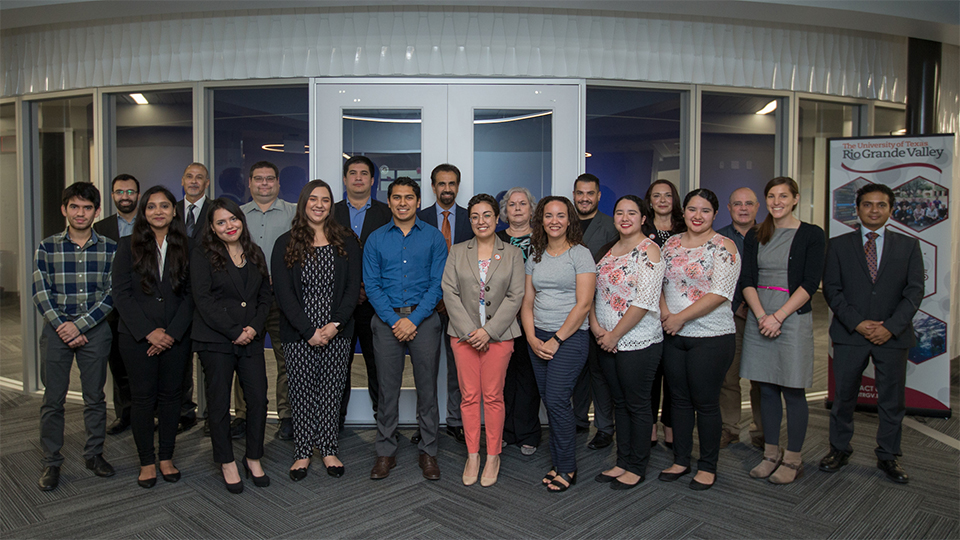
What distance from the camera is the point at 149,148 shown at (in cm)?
454

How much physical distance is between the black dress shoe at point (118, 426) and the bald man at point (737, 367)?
4.27 metres

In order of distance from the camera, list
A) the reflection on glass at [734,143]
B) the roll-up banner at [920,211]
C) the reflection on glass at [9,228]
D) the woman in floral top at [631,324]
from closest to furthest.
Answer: the woman in floral top at [631,324] → the roll-up banner at [920,211] → the reflection on glass at [734,143] → the reflection on glass at [9,228]

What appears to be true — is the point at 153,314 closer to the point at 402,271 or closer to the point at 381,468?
the point at 402,271

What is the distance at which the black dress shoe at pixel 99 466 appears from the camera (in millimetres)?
3176

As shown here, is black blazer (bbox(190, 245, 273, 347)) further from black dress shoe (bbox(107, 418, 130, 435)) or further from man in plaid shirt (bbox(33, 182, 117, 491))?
black dress shoe (bbox(107, 418, 130, 435))

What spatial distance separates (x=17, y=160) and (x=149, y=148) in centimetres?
136

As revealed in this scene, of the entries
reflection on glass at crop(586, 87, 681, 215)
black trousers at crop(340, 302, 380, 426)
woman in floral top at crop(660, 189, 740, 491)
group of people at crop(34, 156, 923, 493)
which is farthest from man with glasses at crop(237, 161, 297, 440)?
woman in floral top at crop(660, 189, 740, 491)

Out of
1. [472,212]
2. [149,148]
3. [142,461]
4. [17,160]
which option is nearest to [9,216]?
[17,160]

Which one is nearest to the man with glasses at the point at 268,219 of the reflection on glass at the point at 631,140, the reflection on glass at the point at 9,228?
the reflection on glass at the point at 631,140

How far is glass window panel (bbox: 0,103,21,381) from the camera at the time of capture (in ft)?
16.0

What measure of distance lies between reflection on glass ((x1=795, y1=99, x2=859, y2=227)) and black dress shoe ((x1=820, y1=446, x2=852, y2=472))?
7.43ft

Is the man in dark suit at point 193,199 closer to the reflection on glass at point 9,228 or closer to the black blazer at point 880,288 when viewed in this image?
the reflection on glass at point 9,228

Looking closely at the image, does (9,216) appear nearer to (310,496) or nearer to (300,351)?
(300,351)

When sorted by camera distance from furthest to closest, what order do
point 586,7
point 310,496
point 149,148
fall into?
point 149,148 < point 586,7 < point 310,496
